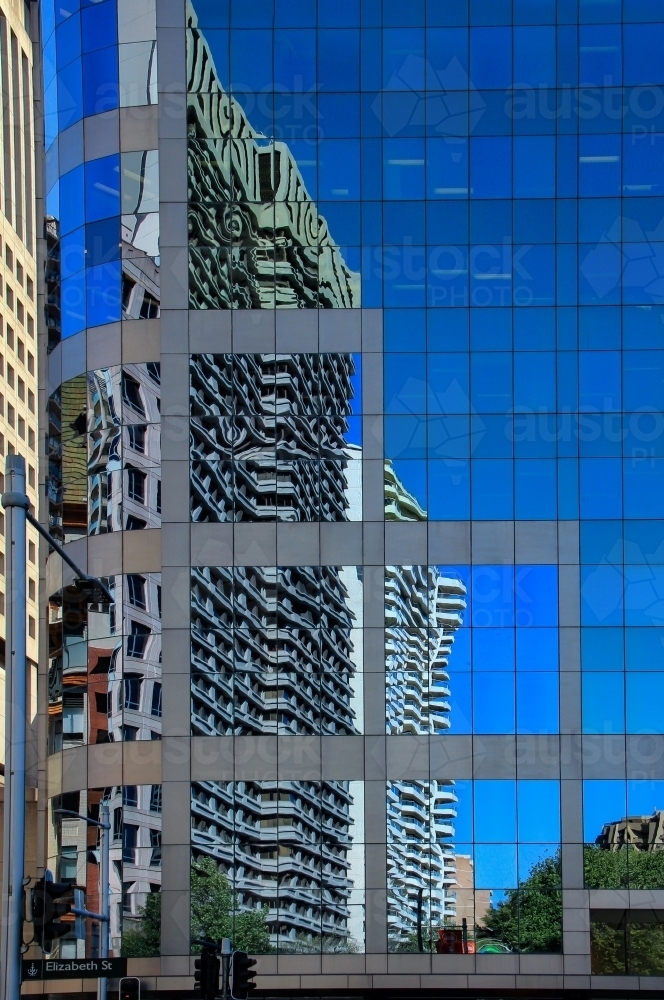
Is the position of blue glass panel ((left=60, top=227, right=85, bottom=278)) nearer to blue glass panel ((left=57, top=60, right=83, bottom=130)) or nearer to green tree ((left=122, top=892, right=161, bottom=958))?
blue glass panel ((left=57, top=60, right=83, bottom=130))

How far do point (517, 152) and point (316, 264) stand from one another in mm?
7278

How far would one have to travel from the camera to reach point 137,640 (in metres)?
43.0

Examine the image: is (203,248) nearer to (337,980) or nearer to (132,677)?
(132,677)

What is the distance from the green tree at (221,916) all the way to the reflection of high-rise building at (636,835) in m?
10.2

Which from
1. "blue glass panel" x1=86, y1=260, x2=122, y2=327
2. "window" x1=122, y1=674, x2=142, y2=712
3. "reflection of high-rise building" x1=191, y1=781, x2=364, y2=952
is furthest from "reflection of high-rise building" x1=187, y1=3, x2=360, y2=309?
"reflection of high-rise building" x1=191, y1=781, x2=364, y2=952

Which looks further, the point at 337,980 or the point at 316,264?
the point at 316,264

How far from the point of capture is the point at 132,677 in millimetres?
42812

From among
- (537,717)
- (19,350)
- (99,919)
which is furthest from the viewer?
(19,350)

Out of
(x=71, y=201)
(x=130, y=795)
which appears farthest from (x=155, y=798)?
(x=71, y=201)

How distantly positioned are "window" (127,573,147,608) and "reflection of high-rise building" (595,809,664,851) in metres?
15.4

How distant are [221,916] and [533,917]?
9080 millimetres

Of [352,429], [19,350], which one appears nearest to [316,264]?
[352,429]

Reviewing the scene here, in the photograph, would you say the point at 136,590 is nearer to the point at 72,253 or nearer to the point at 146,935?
the point at 146,935

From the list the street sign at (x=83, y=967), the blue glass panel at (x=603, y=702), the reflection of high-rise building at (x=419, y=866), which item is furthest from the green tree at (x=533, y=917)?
the street sign at (x=83, y=967)
